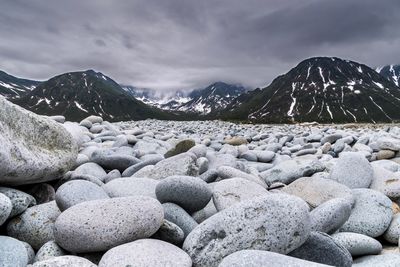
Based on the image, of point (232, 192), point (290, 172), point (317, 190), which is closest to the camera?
point (232, 192)

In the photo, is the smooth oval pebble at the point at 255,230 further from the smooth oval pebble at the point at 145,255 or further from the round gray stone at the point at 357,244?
the round gray stone at the point at 357,244

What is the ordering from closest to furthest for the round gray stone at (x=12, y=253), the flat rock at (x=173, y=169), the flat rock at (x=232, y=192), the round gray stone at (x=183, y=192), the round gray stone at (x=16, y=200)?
the round gray stone at (x=12, y=253)
the round gray stone at (x=16, y=200)
the round gray stone at (x=183, y=192)
the flat rock at (x=232, y=192)
the flat rock at (x=173, y=169)

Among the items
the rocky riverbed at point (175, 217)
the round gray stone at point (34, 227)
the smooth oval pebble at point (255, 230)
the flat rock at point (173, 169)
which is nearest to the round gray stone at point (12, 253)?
the rocky riverbed at point (175, 217)

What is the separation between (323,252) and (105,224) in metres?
2.13

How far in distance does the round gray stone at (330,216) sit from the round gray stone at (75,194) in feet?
8.37

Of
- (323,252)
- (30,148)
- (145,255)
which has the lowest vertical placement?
(323,252)

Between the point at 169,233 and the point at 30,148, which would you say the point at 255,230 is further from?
the point at 30,148

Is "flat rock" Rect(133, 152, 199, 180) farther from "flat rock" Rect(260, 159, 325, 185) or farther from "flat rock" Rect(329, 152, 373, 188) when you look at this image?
"flat rock" Rect(329, 152, 373, 188)

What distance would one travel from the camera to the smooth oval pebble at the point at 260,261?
9.51ft

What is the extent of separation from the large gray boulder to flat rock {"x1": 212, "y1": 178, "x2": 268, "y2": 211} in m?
2.25

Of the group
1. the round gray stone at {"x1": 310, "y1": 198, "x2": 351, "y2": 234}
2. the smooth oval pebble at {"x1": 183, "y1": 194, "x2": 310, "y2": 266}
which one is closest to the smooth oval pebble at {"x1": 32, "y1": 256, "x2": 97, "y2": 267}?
the smooth oval pebble at {"x1": 183, "y1": 194, "x2": 310, "y2": 266}

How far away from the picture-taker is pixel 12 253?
10.8ft

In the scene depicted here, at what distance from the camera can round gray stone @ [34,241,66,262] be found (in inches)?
144

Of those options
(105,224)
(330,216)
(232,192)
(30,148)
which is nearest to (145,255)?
(105,224)
